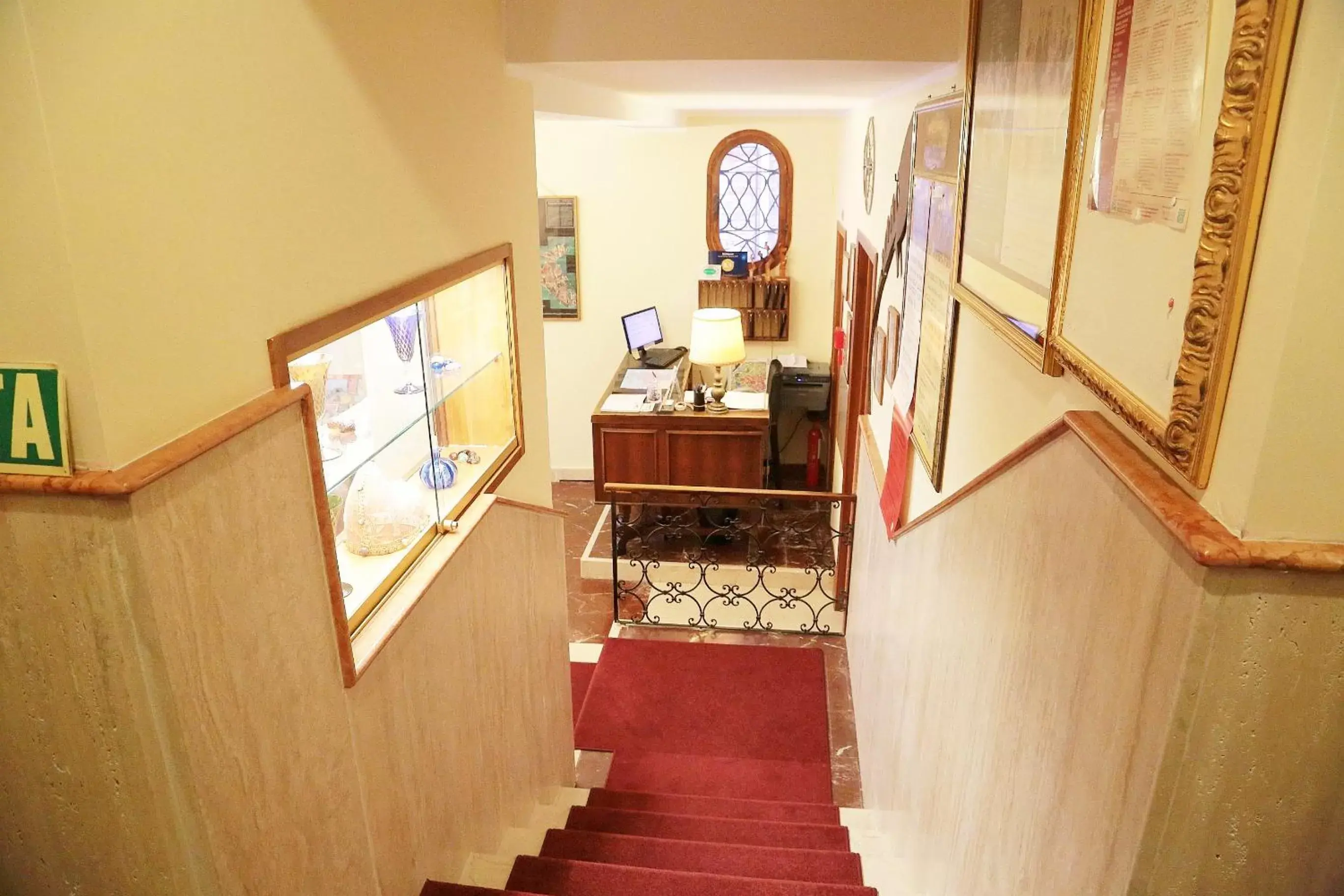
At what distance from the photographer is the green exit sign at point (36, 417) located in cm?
113

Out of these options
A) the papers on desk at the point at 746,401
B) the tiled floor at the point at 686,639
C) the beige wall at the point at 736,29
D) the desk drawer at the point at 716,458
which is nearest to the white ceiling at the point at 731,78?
the beige wall at the point at 736,29

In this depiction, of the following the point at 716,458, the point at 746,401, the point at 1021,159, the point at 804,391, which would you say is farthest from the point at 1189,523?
the point at 804,391

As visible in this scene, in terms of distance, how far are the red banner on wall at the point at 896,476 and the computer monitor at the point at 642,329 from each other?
3.94 meters

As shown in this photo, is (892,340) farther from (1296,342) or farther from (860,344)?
(1296,342)

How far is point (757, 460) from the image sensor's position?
6461 millimetres

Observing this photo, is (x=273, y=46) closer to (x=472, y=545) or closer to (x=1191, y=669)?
(x=472, y=545)

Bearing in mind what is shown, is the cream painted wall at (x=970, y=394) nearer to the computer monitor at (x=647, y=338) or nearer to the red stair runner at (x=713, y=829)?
the red stair runner at (x=713, y=829)

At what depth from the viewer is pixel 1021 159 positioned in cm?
188

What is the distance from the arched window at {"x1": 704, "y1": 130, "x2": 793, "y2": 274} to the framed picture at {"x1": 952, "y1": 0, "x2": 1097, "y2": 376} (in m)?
4.93

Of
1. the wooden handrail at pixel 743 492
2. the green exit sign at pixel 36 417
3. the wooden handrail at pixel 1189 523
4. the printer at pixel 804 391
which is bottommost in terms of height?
the wooden handrail at pixel 743 492

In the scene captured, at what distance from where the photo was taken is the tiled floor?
14.0 ft

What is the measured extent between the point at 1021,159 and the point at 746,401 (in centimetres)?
474

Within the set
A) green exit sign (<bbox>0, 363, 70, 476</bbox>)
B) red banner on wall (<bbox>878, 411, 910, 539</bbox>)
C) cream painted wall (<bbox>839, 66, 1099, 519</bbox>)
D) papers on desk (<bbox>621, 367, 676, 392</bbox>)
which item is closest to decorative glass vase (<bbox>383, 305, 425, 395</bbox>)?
green exit sign (<bbox>0, 363, 70, 476</bbox>)

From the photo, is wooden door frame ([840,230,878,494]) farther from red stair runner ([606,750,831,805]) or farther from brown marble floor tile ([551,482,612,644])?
brown marble floor tile ([551,482,612,644])
